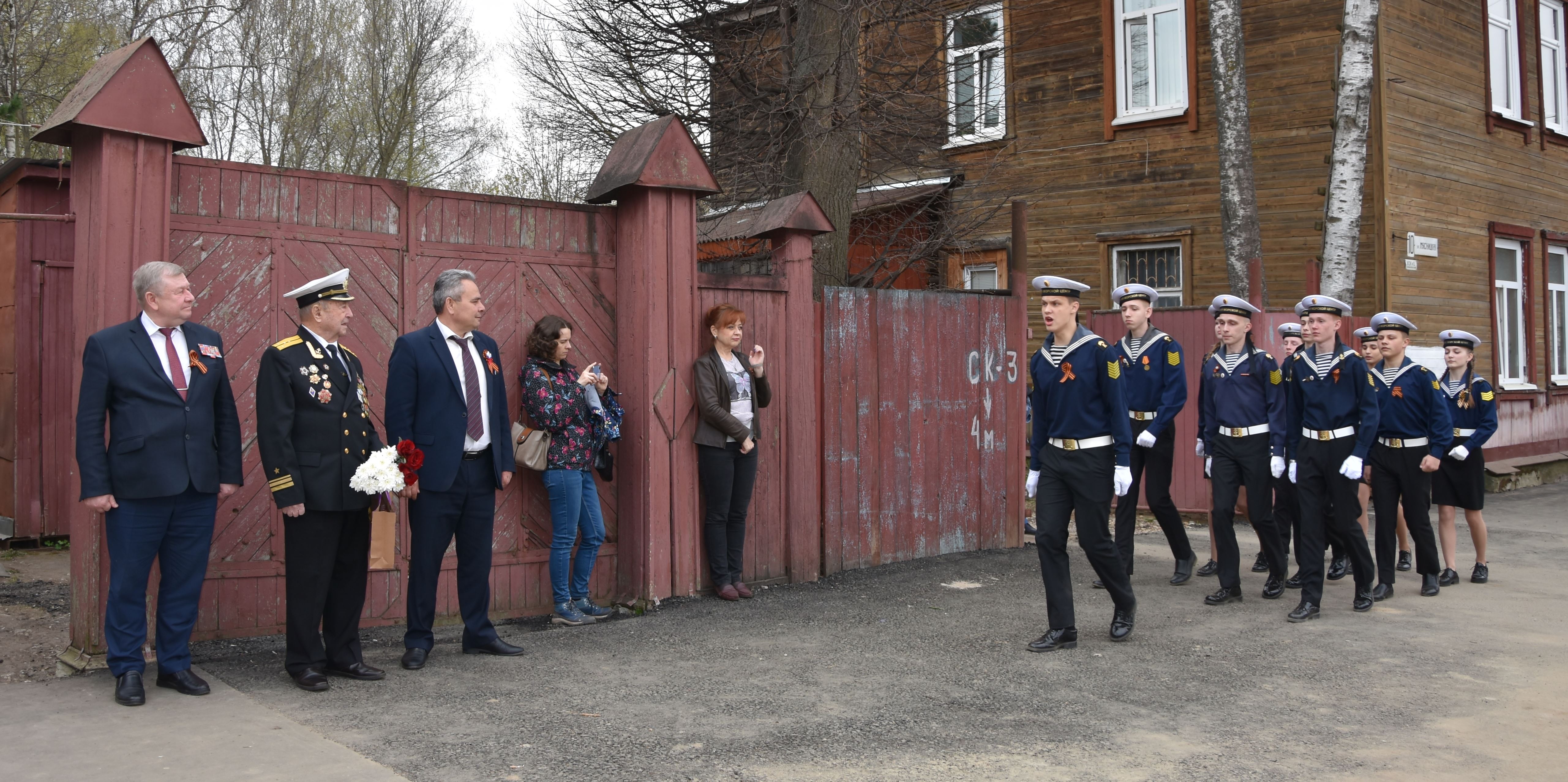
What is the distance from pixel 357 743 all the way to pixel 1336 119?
12.5 meters

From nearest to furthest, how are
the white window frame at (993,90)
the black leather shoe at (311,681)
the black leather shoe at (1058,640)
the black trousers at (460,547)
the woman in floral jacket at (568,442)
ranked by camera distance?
the black leather shoe at (311,681) < the black trousers at (460,547) < the black leather shoe at (1058,640) < the woman in floral jacket at (568,442) < the white window frame at (993,90)

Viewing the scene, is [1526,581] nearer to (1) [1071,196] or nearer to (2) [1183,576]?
(2) [1183,576]

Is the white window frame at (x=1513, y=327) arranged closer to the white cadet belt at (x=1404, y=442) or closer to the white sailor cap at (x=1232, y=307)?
→ the white cadet belt at (x=1404, y=442)

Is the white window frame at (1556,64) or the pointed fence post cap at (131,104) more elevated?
the white window frame at (1556,64)

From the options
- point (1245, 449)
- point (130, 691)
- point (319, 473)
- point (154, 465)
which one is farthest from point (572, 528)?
point (1245, 449)

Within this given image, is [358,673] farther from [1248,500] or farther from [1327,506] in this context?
[1327,506]

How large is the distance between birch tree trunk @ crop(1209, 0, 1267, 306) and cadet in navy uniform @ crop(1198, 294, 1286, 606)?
5572 mm

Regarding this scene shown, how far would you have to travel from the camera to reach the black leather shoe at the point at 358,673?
5621mm

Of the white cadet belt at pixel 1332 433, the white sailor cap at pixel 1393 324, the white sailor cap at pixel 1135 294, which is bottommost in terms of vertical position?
the white cadet belt at pixel 1332 433

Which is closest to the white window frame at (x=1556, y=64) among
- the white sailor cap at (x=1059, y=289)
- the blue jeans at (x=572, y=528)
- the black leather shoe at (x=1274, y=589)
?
the black leather shoe at (x=1274, y=589)

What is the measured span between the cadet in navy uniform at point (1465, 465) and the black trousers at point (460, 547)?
6606 millimetres

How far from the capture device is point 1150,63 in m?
16.0

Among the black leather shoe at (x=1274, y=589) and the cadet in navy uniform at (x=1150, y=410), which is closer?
the black leather shoe at (x=1274, y=589)

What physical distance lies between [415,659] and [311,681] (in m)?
0.60
